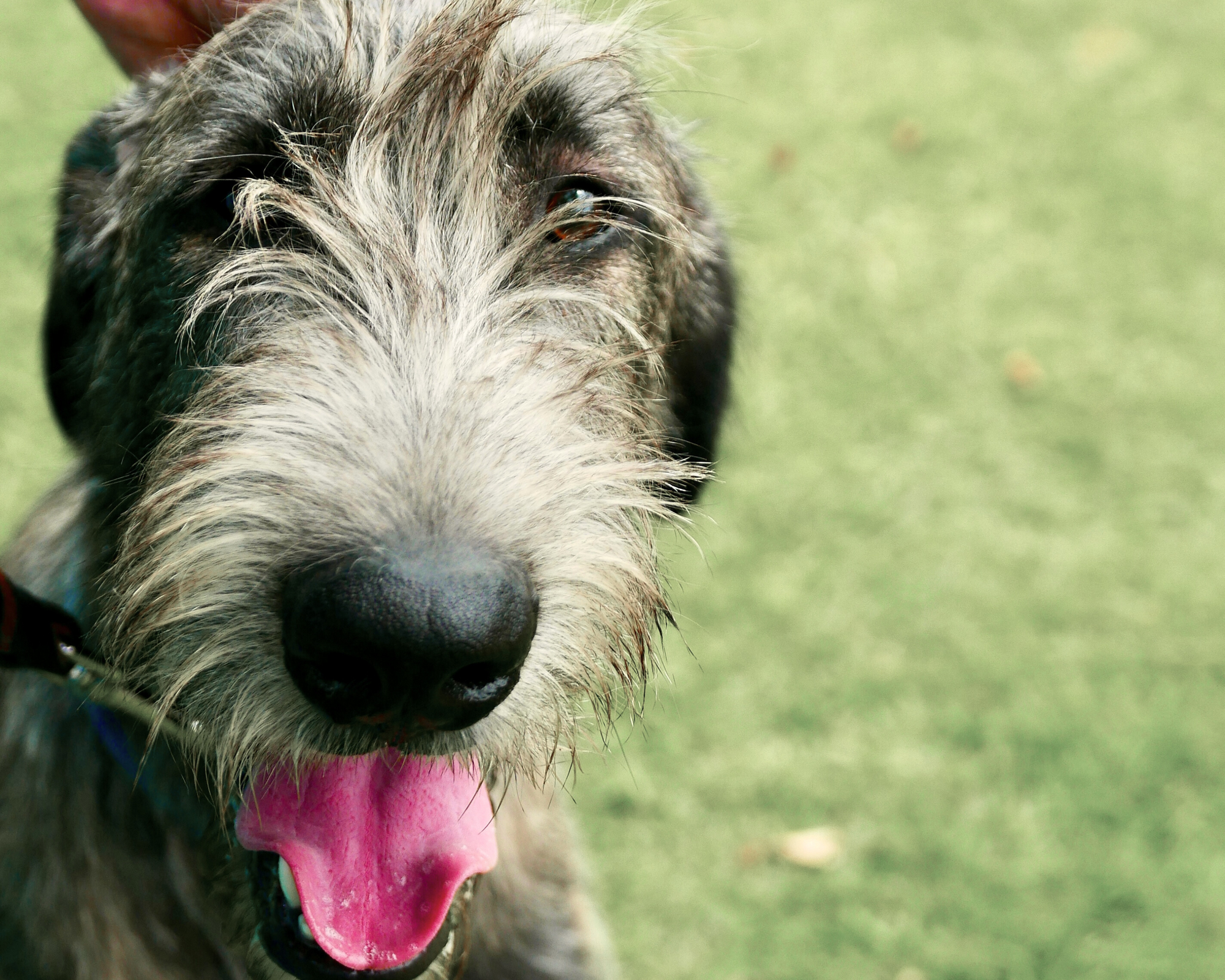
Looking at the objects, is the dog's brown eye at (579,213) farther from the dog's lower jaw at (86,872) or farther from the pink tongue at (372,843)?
the dog's lower jaw at (86,872)

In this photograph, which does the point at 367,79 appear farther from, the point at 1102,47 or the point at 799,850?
the point at 1102,47

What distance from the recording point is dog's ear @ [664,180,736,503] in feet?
10.8

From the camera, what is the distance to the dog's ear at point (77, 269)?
297cm

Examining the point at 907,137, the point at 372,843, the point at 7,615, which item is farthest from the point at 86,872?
the point at 907,137

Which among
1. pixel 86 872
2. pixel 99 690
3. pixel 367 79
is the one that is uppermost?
pixel 367 79

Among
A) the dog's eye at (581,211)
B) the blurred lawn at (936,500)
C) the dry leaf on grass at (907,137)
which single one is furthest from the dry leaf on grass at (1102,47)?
the dog's eye at (581,211)

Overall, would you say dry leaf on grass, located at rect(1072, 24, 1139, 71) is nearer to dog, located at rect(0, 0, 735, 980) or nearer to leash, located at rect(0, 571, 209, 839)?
dog, located at rect(0, 0, 735, 980)

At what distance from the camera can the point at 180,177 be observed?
102 inches

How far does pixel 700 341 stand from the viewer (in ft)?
11.5

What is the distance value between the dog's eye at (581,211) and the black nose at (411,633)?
3.38 ft

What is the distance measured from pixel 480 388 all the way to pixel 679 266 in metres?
0.99

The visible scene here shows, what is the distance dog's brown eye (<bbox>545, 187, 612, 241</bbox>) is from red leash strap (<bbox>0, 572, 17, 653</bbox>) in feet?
4.38

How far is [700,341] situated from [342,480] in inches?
65.2

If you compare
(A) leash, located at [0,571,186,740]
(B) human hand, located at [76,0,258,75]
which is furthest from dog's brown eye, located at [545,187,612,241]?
(A) leash, located at [0,571,186,740]
